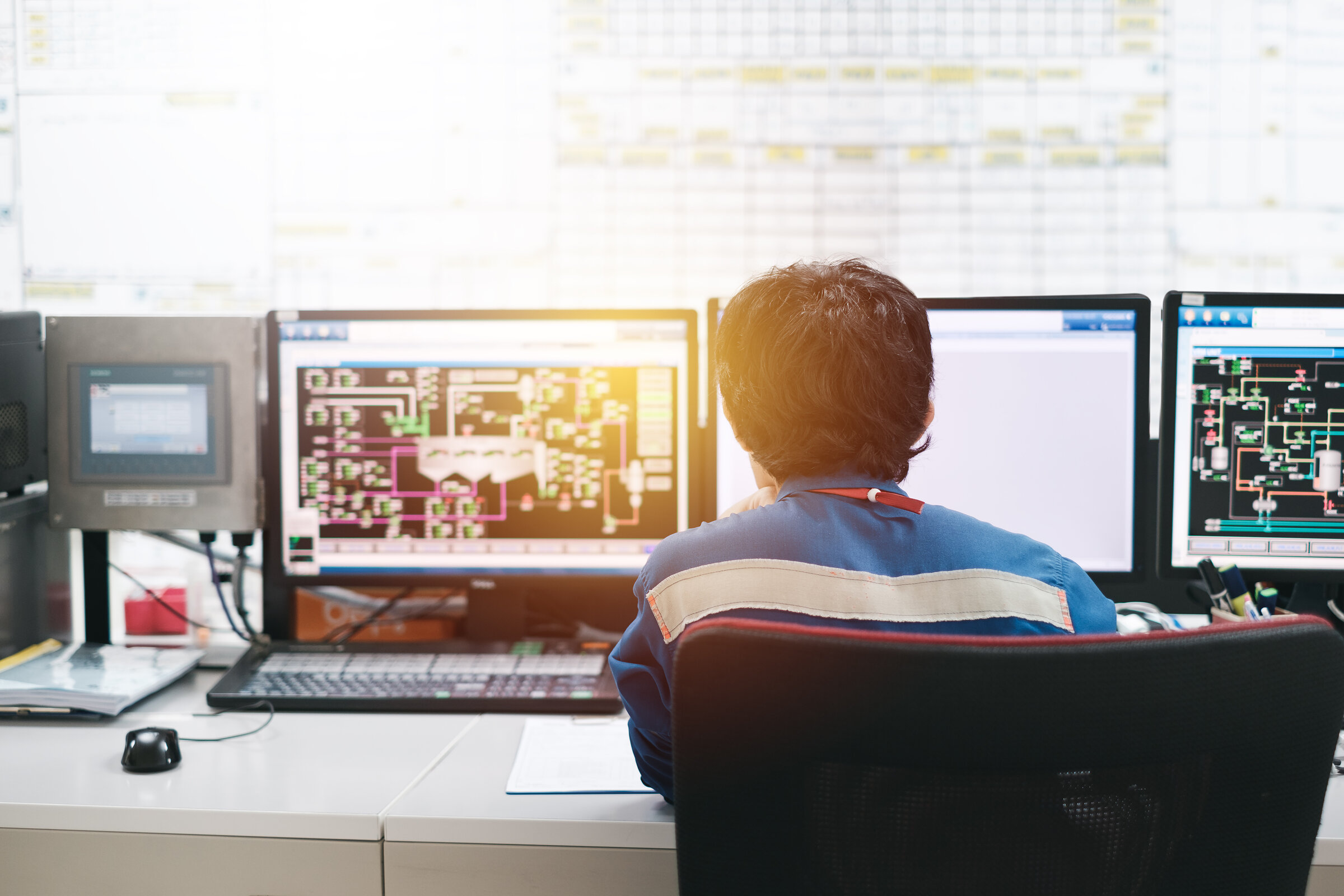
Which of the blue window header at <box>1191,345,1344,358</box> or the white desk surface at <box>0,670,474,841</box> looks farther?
the blue window header at <box>1191,345,1344,358</box>

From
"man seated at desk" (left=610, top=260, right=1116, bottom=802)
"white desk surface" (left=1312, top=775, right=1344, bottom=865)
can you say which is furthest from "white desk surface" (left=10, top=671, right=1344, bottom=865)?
"man seated at desk" (left=610, top=260, right=1116, bottom=802)

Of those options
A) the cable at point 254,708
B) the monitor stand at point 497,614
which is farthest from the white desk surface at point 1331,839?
the cable at point 254,708

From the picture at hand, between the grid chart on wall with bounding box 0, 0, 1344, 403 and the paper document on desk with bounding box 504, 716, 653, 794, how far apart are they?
4.60 ft

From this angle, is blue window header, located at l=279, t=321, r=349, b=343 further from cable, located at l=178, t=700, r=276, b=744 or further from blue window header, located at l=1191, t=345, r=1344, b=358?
blue window header, located at l=1191, t=345, r=1344, b=358

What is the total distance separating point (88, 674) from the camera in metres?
1.26

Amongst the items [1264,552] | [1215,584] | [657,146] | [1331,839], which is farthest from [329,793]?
[657,146]

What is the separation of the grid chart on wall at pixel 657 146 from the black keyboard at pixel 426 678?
3.89 ft

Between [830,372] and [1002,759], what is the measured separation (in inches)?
15.8

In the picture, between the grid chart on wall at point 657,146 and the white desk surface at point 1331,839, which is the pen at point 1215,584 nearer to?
the white desk surface at point 1331,839

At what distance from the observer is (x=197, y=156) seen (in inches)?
90.1

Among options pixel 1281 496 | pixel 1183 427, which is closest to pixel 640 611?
pixel 1183 427

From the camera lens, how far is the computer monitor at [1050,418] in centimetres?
130

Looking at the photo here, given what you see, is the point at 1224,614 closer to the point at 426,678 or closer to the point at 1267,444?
the point at 1267,444

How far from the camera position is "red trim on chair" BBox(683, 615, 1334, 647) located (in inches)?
20.2
